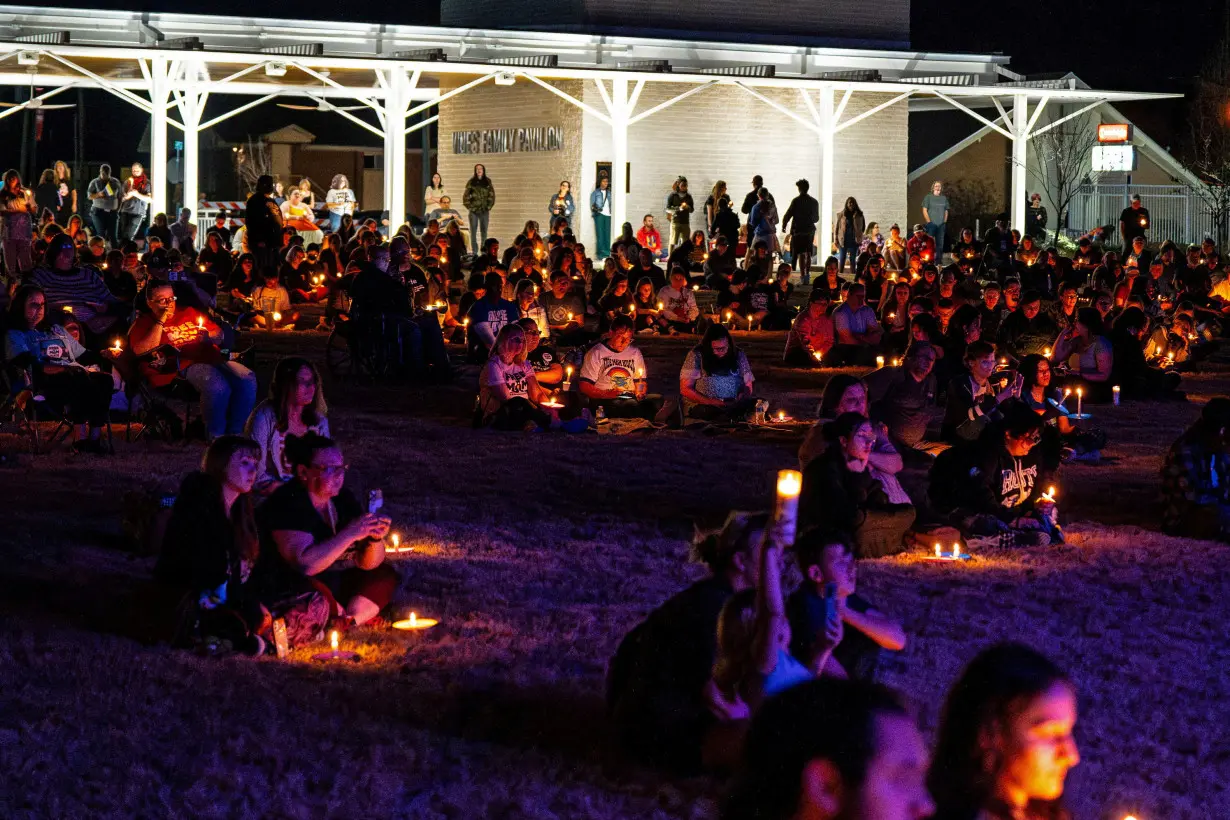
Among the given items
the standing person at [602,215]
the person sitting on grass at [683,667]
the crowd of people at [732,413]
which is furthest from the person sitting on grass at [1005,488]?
the standing person at [602,215]

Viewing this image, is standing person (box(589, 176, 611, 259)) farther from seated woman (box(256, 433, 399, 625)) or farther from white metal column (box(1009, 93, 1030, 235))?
seated woman (box(256, 433, 399, 625))

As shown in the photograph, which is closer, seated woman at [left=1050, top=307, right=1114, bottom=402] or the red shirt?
the red shirt

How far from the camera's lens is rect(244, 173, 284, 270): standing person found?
24.6 meters

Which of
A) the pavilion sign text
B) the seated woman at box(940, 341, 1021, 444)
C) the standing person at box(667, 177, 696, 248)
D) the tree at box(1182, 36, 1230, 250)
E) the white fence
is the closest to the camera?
the seated woman at box(940, 341, 1021, 444)

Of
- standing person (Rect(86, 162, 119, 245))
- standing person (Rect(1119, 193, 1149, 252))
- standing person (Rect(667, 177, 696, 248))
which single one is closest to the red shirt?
standing person (Rect(86, 162, 119, 245))

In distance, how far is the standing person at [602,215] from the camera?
105 ft

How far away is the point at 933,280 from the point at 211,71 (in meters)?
17.3

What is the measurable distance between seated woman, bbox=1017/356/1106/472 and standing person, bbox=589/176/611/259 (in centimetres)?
1871

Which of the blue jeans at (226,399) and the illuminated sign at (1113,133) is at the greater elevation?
the illuminated sign at (1113,133)

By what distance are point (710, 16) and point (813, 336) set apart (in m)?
20.2

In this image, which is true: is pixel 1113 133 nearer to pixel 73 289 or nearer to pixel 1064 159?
pixel 1064 159

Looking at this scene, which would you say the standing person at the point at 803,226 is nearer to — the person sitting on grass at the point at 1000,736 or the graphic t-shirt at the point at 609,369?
the graphic t-shirt at the point at 609,369

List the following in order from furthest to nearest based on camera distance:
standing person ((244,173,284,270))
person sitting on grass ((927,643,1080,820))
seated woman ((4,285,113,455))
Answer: standing person ((244,173,284,270)), seated woman ((4,285,113,455)), person sitting on grass ((927,643,1080,820))

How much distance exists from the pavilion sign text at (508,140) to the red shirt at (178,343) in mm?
21323
